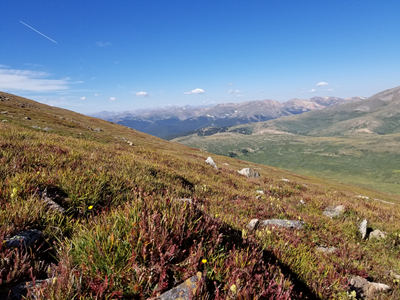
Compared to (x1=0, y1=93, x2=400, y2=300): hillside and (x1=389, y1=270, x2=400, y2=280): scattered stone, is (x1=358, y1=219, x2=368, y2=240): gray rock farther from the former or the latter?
(x1=389, y1=270, x2=400, y2=280): scattered stone

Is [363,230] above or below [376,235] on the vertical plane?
above

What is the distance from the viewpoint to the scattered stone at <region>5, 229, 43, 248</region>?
2.78 m

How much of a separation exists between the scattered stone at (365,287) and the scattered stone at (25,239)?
564 cm

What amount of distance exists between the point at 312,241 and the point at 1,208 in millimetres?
7198

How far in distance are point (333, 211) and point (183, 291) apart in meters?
10.7

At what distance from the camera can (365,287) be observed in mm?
4070

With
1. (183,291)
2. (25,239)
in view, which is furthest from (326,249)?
(25,239)

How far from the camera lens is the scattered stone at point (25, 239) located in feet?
9.11

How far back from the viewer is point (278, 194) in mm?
13117

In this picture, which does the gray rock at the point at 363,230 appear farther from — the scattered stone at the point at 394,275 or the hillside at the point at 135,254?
the scattered stone at the point at 394,275

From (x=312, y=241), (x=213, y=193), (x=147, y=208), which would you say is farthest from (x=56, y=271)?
(x=213, y=193)

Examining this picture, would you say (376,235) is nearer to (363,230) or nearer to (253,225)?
(363,230)

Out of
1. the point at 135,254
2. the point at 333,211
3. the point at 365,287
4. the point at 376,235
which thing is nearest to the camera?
the point at 135,254

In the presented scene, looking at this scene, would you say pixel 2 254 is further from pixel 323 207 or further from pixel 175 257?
pixel 323 207
